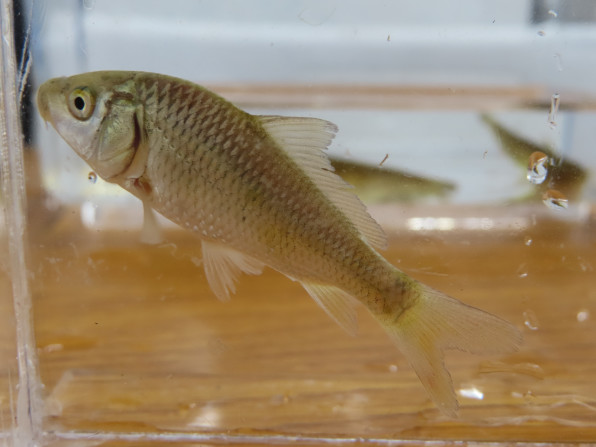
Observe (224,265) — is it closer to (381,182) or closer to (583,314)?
(381,182)

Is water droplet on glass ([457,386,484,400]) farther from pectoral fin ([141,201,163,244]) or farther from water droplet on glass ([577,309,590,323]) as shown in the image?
pectoral fin ([141,201,163,244])

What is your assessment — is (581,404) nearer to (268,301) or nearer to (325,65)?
(268,301)

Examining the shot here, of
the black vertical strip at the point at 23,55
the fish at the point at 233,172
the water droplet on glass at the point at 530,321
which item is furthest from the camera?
the water droplet on glass at the point at 530,321

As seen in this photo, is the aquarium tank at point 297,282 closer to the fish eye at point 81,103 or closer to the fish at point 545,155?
the fish at point 545,155

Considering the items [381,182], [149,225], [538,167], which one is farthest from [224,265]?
[538,167]

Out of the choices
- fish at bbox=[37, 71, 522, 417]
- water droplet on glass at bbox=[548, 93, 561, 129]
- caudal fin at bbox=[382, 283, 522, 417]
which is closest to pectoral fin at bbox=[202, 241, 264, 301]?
fish at bbox=[37, 71, 522, 417]

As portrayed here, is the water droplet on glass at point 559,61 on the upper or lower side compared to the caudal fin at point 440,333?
upper

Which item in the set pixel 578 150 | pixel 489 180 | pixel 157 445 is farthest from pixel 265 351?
pixel 578 150

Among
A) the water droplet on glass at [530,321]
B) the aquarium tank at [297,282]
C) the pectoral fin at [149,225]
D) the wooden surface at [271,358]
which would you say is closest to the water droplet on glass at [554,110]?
the aquarium tank at [297,282]
